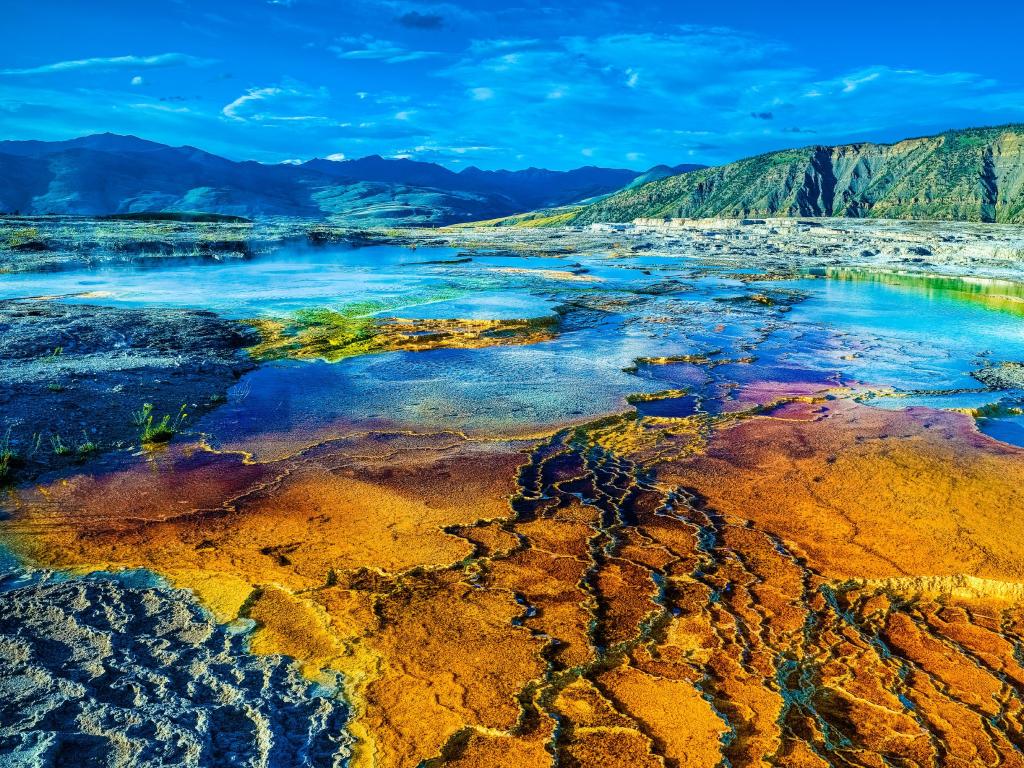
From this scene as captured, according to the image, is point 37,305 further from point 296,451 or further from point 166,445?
point 296,451

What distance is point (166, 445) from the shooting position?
828 centimetres

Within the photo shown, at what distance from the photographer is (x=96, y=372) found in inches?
418

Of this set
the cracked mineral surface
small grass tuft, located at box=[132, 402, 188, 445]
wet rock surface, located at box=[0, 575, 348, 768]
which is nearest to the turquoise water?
the cracked mineral surface

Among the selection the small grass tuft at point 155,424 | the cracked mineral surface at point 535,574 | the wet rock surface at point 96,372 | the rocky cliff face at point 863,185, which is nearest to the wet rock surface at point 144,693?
the cracked mineral surface at point 535,574

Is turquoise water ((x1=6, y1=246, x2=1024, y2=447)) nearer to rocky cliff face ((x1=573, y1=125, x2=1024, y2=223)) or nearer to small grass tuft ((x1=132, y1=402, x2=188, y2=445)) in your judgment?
small grass tuft ((x1=132, y1=402, x2=188, y2=445))

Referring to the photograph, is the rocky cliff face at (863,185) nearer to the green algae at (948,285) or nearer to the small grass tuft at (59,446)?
the green algae at (948,285)

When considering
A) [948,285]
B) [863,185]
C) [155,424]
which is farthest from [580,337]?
[863,185]

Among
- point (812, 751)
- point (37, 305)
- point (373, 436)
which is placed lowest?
point (812, 751)

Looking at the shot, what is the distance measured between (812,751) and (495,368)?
9.11m

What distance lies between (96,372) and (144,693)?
8.35 m

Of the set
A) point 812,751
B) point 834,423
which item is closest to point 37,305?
point 834,423

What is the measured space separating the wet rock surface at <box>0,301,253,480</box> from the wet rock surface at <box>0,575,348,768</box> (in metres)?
3.52

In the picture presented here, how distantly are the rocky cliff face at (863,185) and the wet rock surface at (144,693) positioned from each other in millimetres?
84201

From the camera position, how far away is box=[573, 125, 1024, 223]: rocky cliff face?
2968 inches
